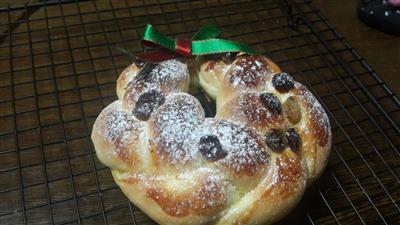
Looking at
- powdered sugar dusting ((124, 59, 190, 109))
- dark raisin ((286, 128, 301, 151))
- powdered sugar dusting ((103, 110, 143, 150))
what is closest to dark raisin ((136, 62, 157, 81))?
powdered sugar dusting ((124, 59, 190, 109))

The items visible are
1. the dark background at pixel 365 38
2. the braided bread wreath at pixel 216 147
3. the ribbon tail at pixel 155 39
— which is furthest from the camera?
the dark background at pixel 365 38

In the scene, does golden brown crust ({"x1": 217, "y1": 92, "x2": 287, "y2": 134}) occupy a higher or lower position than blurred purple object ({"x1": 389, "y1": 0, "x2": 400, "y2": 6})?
higher

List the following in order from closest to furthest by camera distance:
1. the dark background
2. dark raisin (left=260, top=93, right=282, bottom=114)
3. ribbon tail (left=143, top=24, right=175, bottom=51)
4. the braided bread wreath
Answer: the braided bread wreath, dark raisin (left=260, top=93, right=282, bottom=114), ribbon tail (left=143, top=24, right=175, bottom=51), the dark background

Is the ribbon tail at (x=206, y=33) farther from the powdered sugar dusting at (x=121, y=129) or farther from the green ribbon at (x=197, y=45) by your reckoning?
the powdered sugar dusting at (x=121, y=129)

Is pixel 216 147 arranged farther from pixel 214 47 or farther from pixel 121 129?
pixel 214 47

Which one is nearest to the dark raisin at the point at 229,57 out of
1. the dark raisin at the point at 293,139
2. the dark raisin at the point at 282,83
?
the dark raisin at the point at 282,83

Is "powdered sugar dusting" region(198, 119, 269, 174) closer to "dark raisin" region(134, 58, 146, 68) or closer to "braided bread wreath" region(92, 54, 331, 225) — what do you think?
"braided bread wreath" region(92, 54, 331, 225)

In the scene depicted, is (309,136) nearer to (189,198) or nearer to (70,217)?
(189,198)
